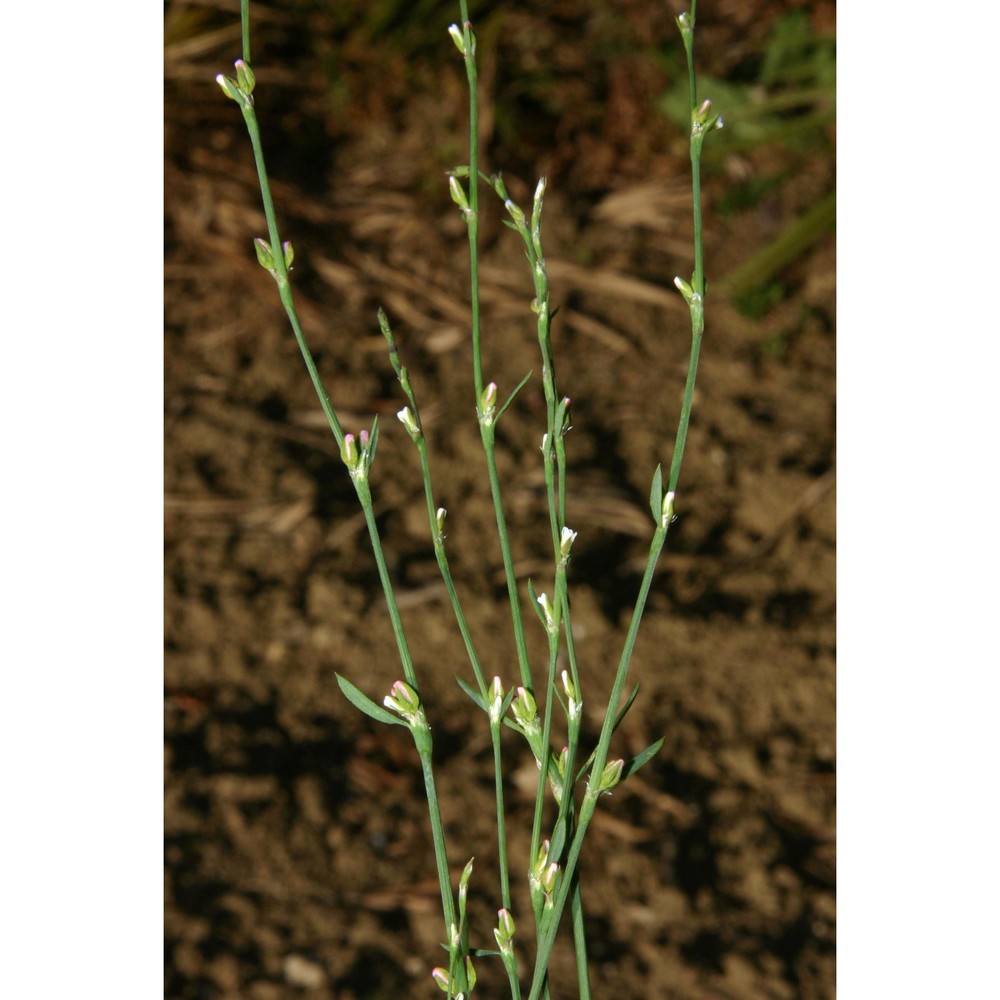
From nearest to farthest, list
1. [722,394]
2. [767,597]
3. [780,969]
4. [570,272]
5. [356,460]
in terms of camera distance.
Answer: [356,460] < [780,969] < [767,597] < [722,394] < [570,272]

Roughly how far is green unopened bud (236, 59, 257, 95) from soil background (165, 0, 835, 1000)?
3.58 feet

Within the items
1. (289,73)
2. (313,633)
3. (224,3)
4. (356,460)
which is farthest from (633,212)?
(356,460)

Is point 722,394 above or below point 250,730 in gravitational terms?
above

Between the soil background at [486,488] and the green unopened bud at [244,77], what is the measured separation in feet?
3.58

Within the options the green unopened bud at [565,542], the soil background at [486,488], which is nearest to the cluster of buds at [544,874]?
the green unopened bud at [565,542]

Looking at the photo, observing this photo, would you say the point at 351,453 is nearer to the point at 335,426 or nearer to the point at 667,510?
the point at 335,426

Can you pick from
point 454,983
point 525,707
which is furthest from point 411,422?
point 454,983

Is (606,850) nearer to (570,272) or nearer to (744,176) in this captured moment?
(570,272)

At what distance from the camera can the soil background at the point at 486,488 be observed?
1372mm

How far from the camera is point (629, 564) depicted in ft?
5.26

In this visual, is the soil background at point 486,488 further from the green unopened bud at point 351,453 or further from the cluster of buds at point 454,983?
the green unopened bud at point 351,453

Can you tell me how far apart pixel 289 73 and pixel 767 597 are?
120cm

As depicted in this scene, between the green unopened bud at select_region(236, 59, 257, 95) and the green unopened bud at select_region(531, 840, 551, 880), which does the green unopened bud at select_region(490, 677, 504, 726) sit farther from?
the green unopened bud at select_region(236, 59, 257, 95)

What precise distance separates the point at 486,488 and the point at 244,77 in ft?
3.98
